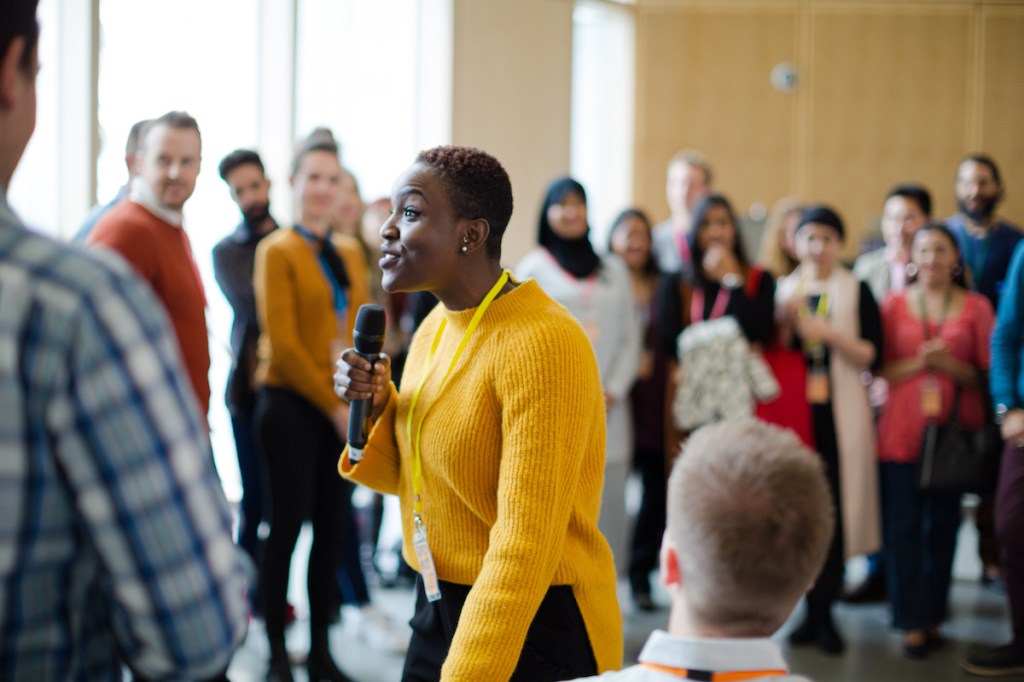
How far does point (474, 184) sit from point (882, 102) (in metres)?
7.93

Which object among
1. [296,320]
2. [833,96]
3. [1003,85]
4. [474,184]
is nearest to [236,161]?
[296,320]

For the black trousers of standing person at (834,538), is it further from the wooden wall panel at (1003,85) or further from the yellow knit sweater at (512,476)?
the wooden wall panel at (1003,85)

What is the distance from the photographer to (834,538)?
14.7 ft

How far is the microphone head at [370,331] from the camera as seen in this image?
207 centimetres

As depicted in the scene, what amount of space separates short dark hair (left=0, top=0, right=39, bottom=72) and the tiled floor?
122 inches

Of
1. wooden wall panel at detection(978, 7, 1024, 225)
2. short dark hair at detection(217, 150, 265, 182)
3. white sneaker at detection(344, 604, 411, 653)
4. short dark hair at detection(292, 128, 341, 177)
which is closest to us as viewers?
short dark hair at detection(292, 128, 341, 177)

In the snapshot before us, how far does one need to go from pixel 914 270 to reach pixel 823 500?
379 centimetres

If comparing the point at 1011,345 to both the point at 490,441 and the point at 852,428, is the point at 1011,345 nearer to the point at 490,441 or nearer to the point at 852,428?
the point at 852,428

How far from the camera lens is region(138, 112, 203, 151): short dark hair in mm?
2953

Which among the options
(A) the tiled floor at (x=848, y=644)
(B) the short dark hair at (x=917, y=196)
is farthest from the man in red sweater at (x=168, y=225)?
(B) the short dark hair at (x=917, y=196)

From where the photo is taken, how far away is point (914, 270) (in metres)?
4.77

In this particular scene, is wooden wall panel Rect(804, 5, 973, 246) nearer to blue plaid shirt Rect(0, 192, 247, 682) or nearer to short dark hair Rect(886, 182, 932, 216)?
short dark hair Rect(886, 182, 932, 216)

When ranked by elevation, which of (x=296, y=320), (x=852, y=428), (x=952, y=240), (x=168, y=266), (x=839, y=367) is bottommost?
(x=852, y=428)

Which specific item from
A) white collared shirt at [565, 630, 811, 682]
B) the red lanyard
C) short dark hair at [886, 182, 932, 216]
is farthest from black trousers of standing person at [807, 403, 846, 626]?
white collared shirt at [565, 630, 811, 682]
